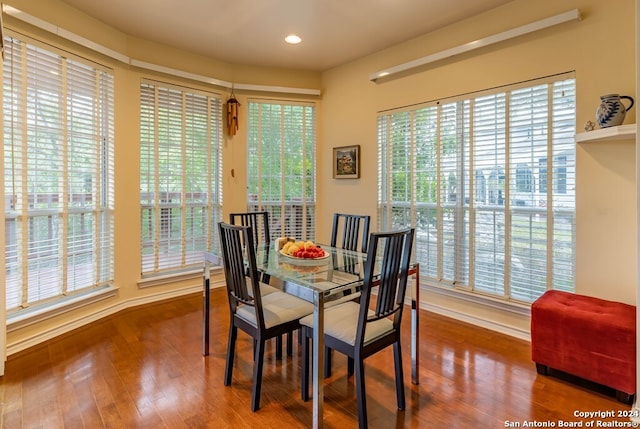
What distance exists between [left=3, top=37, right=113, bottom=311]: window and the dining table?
4.44 ft

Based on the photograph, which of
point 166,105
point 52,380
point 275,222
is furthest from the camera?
point 275,222

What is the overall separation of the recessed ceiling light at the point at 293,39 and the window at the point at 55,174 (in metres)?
1.73

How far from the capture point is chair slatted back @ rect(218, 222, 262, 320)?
76.1 inches

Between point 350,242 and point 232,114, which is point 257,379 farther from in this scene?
point 232,114

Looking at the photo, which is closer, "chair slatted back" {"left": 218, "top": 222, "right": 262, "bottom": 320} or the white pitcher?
"chair slatted back" {"left": 218, "top": 222, "right": 262, "bottom": 320}

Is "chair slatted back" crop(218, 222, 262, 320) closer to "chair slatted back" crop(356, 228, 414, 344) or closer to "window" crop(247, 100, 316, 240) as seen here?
"chair slatted back" crop(356, 228, 414, 344)

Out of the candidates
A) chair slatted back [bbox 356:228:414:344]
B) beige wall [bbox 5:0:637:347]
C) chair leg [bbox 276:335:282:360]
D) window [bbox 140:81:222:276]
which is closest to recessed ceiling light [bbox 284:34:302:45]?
beige wall [bbox 5:0:637:347]

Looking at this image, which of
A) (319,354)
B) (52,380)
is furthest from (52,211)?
(319,354)

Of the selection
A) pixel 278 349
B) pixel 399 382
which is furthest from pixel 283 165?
pixel 399 382

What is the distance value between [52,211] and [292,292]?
228 cm

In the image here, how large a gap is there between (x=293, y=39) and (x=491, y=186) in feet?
7.81

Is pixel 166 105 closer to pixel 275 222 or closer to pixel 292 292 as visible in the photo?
pixel 275 222

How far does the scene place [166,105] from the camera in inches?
150

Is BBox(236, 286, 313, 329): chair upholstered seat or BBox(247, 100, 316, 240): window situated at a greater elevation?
BBox(247, 100, 316, 240): window
